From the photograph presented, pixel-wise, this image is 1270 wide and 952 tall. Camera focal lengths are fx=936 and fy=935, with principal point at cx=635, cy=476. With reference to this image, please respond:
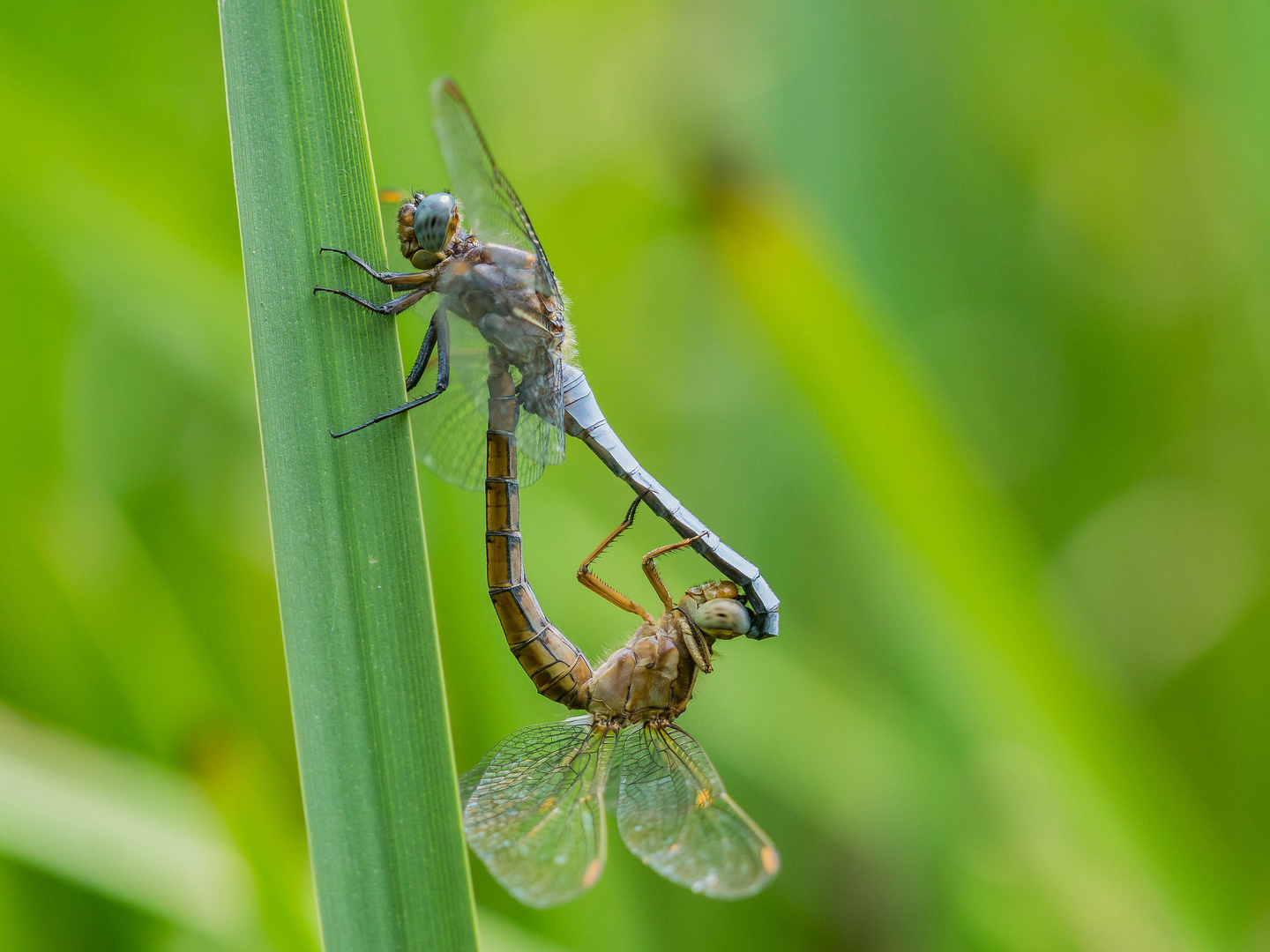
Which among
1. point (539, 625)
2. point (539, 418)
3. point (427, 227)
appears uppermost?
point (427, 227)

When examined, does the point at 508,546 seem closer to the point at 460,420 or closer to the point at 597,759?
the point at 460,420

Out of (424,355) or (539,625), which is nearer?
(424,355)

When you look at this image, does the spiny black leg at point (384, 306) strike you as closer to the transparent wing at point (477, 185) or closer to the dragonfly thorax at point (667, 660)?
the transparent wing at point (477, 185)

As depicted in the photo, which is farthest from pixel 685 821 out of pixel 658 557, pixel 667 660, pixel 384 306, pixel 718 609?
pixel 384 306

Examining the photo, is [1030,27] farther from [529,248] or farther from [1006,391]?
[529,248]

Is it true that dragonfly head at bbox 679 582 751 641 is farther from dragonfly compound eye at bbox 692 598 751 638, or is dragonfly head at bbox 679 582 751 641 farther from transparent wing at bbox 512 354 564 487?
transparent wing at bbox 512 354 564 487

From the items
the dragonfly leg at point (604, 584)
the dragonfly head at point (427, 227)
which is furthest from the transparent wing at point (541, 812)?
the dragonfly head at point (427, 227)

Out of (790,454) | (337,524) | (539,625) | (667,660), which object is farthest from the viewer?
(790,454)

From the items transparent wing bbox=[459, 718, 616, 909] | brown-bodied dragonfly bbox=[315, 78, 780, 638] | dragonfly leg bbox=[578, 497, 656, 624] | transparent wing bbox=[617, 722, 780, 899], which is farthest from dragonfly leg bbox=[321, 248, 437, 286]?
transparent wing bbox=[617, 722, 780, 899]
